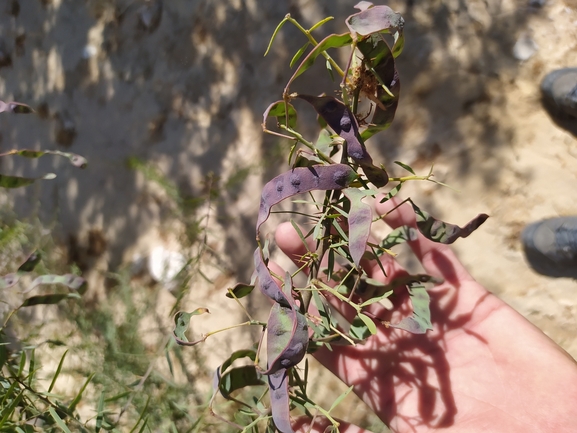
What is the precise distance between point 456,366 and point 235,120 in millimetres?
1251

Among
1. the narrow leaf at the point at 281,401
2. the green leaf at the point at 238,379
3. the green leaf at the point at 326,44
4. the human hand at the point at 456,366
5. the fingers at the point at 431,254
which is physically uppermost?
the green leaf at the point at 326,44

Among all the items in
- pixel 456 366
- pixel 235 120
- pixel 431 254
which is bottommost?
pixel 456 366

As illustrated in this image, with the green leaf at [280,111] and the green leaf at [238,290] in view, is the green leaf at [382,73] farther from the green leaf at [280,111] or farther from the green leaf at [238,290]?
the green leaf at [238,290]

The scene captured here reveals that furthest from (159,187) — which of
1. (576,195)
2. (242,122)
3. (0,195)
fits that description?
(576,195)

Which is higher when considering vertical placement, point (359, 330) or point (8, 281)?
point (8, 281)

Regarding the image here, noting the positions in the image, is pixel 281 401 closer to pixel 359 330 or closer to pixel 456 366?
pixel 359 330

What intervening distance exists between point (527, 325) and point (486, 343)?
0.40ft

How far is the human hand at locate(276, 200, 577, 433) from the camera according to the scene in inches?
48.1

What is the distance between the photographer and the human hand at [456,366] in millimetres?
1223

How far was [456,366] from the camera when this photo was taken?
133cm

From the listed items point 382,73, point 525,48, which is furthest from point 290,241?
point 525,48

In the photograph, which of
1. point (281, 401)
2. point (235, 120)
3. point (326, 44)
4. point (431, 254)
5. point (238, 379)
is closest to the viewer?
point (326, 44)

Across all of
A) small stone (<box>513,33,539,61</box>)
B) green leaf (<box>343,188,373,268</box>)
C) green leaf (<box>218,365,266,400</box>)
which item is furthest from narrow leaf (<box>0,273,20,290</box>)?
small stone (<box>513,33,539,61</box>)

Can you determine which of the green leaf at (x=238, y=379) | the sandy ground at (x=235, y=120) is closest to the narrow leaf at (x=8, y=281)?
the green leaf at (x=238, y=379)
